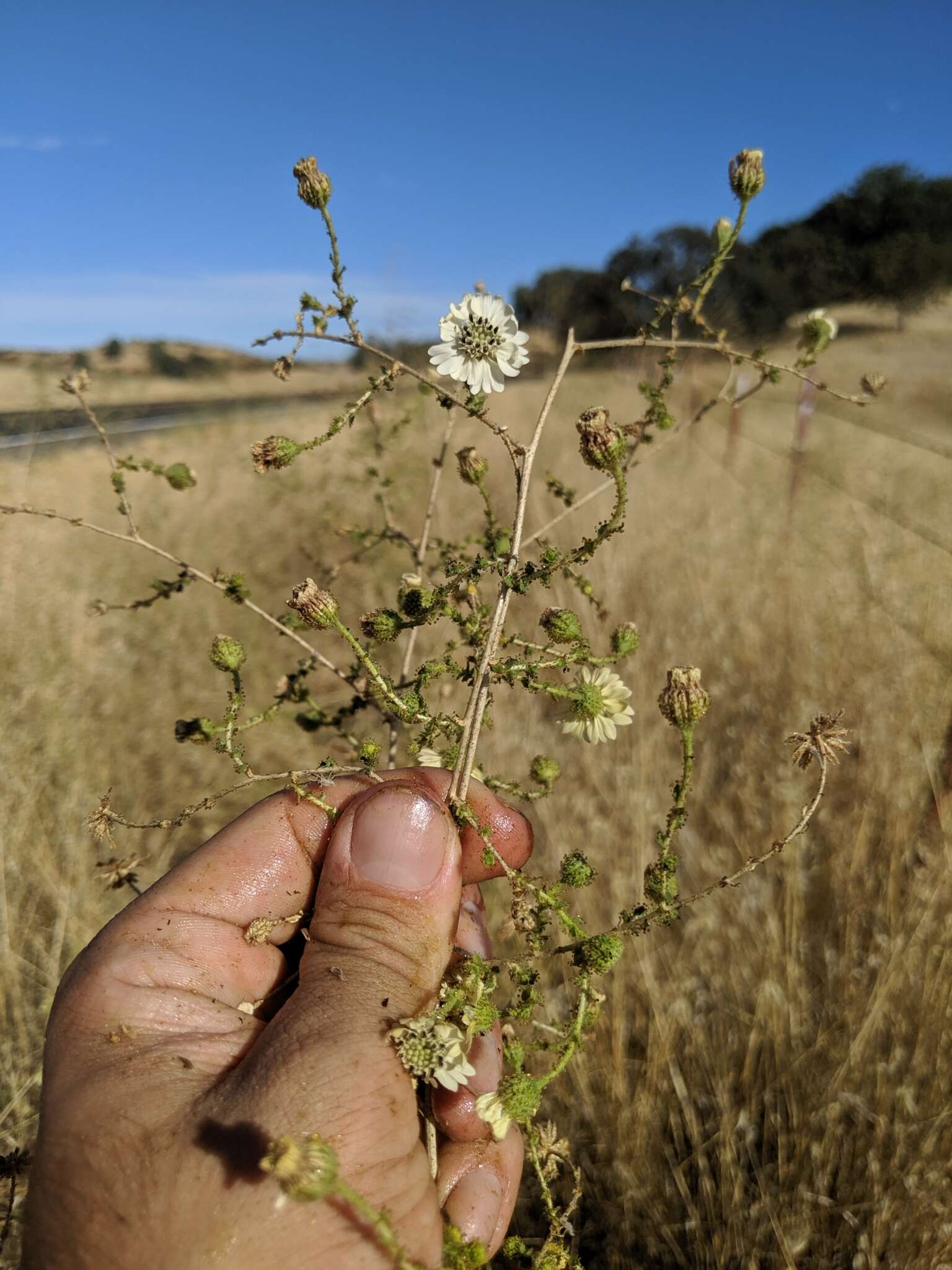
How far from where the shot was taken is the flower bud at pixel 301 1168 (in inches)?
33.7

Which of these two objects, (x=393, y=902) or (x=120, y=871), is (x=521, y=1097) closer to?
(x=393, y=902)

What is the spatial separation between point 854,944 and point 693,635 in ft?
8.13

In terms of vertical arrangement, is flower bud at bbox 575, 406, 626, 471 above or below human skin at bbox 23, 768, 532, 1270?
above

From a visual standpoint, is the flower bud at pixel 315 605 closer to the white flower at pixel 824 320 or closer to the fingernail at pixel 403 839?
the fingernail at pixel 403 839

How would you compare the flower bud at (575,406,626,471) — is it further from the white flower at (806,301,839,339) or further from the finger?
the finger

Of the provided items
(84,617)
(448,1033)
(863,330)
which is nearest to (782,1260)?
(448,1033)

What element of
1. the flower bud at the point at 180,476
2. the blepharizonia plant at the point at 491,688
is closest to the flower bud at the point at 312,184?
the blepharizonia plant at the point at 491,688

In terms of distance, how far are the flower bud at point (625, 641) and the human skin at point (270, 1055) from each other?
1.25 ft

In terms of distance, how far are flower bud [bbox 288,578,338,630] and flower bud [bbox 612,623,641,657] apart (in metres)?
0.52

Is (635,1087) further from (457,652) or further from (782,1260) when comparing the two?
(457,652)

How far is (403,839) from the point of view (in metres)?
1.31

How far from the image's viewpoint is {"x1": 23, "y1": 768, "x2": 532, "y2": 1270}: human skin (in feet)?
3.25

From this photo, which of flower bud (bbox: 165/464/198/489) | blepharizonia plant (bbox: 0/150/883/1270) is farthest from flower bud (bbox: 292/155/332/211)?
flower bud (bbox: 165/464/198/489)

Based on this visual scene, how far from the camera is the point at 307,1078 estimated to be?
3.54 feet
